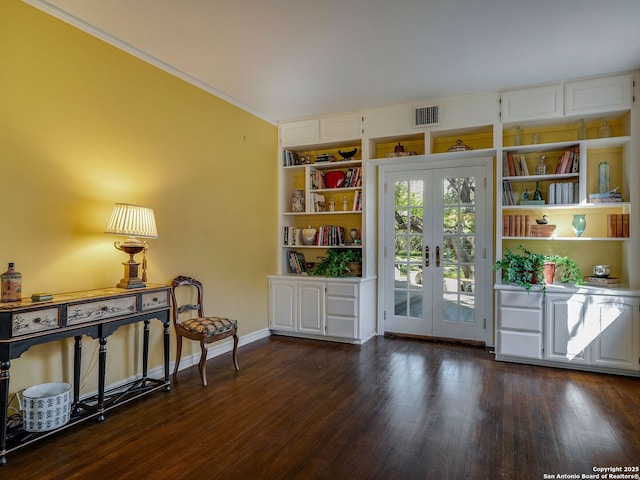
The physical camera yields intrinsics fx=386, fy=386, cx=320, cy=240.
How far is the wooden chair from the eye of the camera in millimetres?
3328

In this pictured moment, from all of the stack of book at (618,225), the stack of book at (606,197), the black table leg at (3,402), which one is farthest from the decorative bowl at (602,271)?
the black table leg at (3,402)

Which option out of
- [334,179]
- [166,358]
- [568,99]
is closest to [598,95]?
[568,99]

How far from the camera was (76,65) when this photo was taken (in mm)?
2889

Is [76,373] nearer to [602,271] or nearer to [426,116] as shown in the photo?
[426,116]

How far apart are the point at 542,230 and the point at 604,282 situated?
2.41ft

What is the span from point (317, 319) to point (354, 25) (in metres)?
3.23

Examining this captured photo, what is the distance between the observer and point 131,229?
2895 millimetres

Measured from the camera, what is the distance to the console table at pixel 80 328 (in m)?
2.16

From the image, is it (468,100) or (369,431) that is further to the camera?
(468,100)

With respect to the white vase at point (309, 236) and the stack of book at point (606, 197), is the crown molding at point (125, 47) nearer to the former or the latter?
the white vase at point (309, 236)

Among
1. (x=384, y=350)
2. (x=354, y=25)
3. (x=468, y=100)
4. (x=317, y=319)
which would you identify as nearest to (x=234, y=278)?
(x=317, y=319)

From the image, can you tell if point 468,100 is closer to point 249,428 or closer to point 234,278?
point 234,278

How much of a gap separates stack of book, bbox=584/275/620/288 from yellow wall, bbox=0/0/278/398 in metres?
3.70

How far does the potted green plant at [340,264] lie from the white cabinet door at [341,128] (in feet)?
4.75
